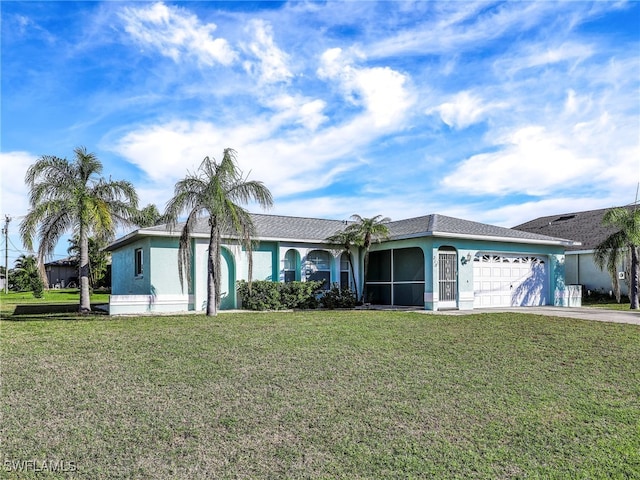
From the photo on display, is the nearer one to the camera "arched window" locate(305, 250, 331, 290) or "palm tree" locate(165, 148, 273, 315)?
"palm tree" locate(165, 148, 273, 315)

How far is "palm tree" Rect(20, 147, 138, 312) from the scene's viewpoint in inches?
631

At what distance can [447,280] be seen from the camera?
61.7 feet

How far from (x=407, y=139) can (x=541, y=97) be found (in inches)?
177

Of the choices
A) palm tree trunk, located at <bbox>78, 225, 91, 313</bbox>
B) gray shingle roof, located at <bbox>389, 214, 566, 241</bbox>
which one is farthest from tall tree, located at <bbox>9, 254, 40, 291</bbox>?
gray shingle roof, located at <bbox>389, 214, 566, 241</bbox>

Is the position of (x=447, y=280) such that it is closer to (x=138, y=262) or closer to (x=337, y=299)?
(x=337, y=299)

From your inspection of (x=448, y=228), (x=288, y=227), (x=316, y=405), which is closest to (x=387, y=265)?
(x=448, y=228)

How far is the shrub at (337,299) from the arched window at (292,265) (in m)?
1.44

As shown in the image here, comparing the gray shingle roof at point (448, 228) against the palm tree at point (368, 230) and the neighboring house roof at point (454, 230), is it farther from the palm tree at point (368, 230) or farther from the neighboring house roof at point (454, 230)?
the palm tree at point (368, 230)

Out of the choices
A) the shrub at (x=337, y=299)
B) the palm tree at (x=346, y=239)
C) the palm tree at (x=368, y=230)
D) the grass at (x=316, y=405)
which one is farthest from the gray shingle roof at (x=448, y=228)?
→ the grass at (x=316, y=405)

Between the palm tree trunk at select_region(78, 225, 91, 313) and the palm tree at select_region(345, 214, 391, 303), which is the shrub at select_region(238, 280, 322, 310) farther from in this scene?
the palm tree trunk at select_region(78, 225, 91, 313)

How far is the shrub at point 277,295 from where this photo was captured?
18.2 meters

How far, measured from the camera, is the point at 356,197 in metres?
25.1

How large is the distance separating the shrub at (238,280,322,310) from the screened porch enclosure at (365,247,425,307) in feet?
11.8

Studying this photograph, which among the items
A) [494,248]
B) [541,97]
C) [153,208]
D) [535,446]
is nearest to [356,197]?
[494,248]
